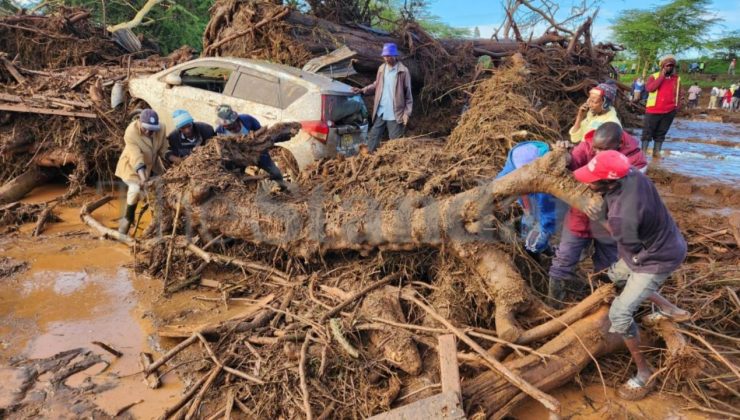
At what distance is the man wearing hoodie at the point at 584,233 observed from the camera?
10.7ft

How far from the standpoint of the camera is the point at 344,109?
20.7ft

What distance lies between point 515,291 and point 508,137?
2.51 metres

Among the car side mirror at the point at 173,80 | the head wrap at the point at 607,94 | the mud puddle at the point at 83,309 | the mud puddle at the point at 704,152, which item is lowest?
the mud puddle at the point at 83,309

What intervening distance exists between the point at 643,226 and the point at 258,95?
5247mm

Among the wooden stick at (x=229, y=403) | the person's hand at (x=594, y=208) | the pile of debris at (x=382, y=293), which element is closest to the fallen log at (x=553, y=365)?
the pile of debris at (x=382, y=293)

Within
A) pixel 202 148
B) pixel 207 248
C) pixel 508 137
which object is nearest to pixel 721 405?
pixel 508 137

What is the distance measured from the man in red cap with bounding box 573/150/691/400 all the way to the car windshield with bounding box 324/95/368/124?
12.7 ft

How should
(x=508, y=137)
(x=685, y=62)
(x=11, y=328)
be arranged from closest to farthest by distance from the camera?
1. (x=11, y=328)
2. (x=508, y=137)
3. (x=685, y=62)

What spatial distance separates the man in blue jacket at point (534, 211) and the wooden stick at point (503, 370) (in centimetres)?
110

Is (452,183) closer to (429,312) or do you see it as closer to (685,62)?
(429,312)

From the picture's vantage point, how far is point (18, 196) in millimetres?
6879

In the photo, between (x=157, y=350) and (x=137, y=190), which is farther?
(x=137, y=190)

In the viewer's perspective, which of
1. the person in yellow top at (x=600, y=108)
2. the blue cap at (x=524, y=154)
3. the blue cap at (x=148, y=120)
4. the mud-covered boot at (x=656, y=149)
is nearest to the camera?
the blue cap at (x=524, y=154)

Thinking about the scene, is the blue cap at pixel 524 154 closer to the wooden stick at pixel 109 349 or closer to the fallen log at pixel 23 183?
the wooden stick at pixel 109 349
